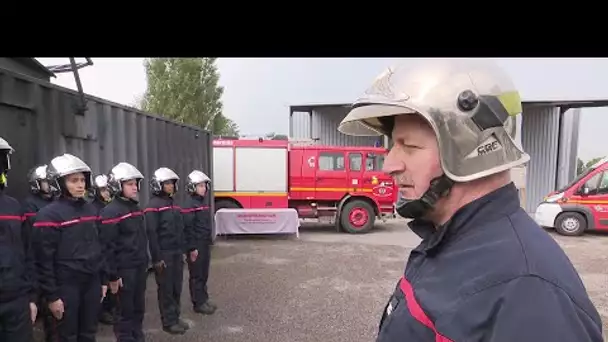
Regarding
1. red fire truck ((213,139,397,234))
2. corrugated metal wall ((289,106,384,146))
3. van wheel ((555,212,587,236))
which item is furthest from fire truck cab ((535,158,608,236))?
corrugated metal wall ((289,106,384,146))

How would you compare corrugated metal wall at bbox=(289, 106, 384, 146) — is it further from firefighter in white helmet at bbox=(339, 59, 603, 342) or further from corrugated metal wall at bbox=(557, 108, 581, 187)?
firefighter in white helmet at bbox=(339, 59, 603, 342)

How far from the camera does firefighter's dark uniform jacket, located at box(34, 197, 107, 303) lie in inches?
137

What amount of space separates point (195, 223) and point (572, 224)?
36.7 ft

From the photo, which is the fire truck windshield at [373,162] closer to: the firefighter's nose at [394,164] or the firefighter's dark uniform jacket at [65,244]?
the firefighter's dark uniform jacket at [65,244]

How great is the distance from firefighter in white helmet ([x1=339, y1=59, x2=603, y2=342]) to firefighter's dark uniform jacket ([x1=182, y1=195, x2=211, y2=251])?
4.77 meters

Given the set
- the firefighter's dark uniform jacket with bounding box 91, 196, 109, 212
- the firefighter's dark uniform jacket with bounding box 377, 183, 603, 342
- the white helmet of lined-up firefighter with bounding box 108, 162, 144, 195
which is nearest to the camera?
the firefighter's dark uniform jacket with bounding box 377, 183, 603, 342

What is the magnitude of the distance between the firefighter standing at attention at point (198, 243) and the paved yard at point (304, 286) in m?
0.21

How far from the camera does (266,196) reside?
475 inches

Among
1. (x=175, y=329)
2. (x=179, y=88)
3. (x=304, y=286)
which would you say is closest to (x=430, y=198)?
(x=175, y=329)

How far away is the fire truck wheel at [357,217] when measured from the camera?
12.4 metres

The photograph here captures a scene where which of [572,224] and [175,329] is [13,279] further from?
[572,224]

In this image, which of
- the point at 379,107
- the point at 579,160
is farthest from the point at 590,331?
the point at 579,160
